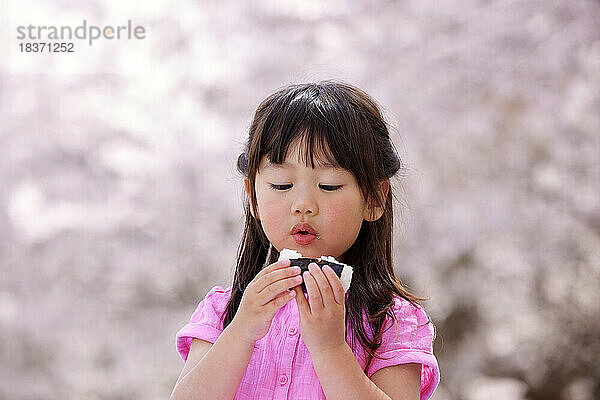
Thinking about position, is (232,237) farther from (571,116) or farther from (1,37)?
(571,116)

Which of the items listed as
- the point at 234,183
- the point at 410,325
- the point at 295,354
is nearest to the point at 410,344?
the point at 410,325

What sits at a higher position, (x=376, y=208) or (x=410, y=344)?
(x=376, y=208)

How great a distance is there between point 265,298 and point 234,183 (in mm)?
1745

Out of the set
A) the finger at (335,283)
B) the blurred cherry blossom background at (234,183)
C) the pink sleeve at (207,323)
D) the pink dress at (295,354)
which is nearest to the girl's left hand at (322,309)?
the finger at (335,283)

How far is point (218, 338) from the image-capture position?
118 centimetres

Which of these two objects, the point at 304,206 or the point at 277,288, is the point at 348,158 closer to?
the point at 304,206

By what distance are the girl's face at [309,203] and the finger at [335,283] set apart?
96mm

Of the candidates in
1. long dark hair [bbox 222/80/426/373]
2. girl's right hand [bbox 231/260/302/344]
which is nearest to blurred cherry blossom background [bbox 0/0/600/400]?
long dark hair [bbox 222/80/426/373]

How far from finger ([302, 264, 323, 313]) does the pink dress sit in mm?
145

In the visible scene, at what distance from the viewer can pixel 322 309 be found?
3.62 ft

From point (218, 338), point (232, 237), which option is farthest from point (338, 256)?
point (232, 237)

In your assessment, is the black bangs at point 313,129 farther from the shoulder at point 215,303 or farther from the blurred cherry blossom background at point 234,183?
the blurred cherry blossom background at point 234,183

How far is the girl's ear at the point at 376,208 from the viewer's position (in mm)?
1261

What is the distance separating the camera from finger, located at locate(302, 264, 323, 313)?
3.60 ft
